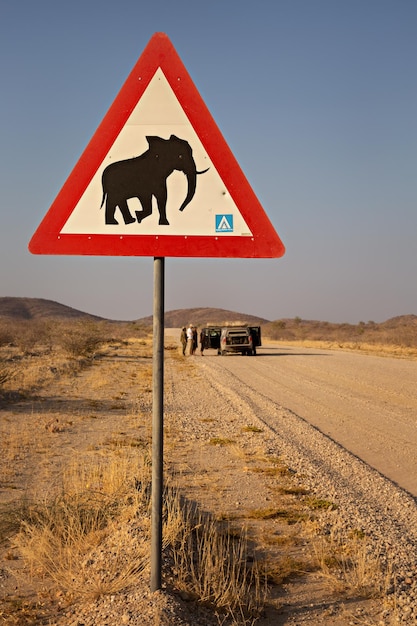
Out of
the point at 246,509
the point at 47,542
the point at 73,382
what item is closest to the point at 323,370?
the point at 73,382

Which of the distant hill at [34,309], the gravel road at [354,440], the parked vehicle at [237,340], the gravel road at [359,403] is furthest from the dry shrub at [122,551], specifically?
the distant hill at [34,309]

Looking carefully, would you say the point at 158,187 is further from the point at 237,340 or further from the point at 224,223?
the point at 237,340

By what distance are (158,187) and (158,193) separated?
0.03 meters

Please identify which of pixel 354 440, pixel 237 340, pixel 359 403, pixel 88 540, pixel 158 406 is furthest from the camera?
pixel 237 340

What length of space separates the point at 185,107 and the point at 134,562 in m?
2.45

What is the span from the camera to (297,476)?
6.81m

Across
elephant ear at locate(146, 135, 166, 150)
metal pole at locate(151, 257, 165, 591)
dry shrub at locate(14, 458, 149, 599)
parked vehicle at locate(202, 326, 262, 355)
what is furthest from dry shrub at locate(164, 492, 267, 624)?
parked vehicle at locate(202, 326, 262, 355)

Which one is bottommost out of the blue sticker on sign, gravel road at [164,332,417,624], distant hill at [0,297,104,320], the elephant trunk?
gravel road at [164,332,417,624]

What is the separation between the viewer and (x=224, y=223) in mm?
2973

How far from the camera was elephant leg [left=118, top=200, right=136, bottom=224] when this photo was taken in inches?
116

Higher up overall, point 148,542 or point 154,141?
point 154,141

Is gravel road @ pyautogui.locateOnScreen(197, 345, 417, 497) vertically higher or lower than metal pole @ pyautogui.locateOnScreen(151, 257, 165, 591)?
lower

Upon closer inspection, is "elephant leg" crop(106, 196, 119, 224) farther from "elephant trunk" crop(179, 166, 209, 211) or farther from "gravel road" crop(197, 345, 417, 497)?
"gravel road" crop(197, 345, 417, 497)

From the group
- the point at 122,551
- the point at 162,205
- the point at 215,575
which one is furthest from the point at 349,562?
the point at 162,205
